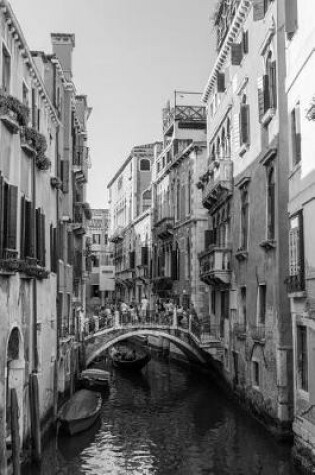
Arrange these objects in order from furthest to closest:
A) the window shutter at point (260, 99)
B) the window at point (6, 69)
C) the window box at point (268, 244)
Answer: the window shutter at point (260, 99), the window box at point (268, 244), the window at point (6, 69)

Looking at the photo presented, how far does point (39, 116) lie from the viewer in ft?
51.6

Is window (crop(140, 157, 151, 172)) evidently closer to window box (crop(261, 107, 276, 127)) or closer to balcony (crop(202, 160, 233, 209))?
balcony (crop(202, 160, 233, 209))

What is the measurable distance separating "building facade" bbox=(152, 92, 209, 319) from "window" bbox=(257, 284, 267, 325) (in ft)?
30.4

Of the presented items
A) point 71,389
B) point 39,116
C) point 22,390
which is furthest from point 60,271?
point 22,390

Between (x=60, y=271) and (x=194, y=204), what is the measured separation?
418 inches

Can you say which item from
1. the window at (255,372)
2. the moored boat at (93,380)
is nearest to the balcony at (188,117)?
the moored boat at (93,380)

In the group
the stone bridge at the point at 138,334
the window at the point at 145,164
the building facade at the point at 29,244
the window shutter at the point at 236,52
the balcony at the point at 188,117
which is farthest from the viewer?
the window at the point at 145,164

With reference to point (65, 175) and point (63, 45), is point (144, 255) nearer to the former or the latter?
point (63, 45)

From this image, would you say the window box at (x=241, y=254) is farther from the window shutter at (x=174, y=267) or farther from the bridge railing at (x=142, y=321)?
the window shutter at (x=174, y=267)

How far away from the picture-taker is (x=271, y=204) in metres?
15.3

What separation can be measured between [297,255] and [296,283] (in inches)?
21.0

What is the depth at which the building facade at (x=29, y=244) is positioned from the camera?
437 inches

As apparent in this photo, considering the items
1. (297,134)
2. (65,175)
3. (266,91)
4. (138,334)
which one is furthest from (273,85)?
(138,334)

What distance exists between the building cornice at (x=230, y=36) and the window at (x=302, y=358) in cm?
947
